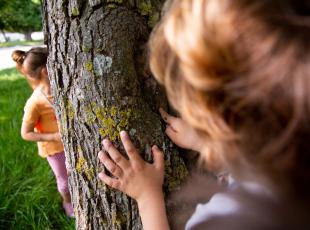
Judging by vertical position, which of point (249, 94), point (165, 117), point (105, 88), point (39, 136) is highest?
point (249, 94)

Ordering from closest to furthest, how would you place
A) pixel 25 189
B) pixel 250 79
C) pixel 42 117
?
pixel 250 79 < pixel 42 117 < pixel 25 189

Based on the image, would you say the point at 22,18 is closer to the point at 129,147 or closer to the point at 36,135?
the point at 36,135

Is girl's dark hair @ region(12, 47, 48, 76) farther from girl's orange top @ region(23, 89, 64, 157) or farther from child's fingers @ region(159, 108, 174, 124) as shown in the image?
child's fingers @ region(159, 108, 174, 124)

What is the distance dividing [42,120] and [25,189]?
0.66 metres

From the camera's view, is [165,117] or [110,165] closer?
[110,165]

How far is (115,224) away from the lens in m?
1.74

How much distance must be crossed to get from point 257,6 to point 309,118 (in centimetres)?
24

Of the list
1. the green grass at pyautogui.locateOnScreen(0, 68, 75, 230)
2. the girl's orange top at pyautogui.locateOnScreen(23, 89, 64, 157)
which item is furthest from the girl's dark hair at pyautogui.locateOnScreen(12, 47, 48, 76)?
the green grass at pyautogui.locateOnScreen(0, 68, 75, 230)

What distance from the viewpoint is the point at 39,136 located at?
3707mm

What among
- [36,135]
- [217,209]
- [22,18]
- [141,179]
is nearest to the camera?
[217,209]

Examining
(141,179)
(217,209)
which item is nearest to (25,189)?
(141,179)

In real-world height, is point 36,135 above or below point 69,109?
below

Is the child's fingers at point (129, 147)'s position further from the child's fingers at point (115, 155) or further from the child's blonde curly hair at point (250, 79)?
the child's blonde curly hair at point (250, 79)

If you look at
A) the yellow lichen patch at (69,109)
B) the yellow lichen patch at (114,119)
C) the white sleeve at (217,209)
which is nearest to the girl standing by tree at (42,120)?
the yellow lichen patch at (69,109)
